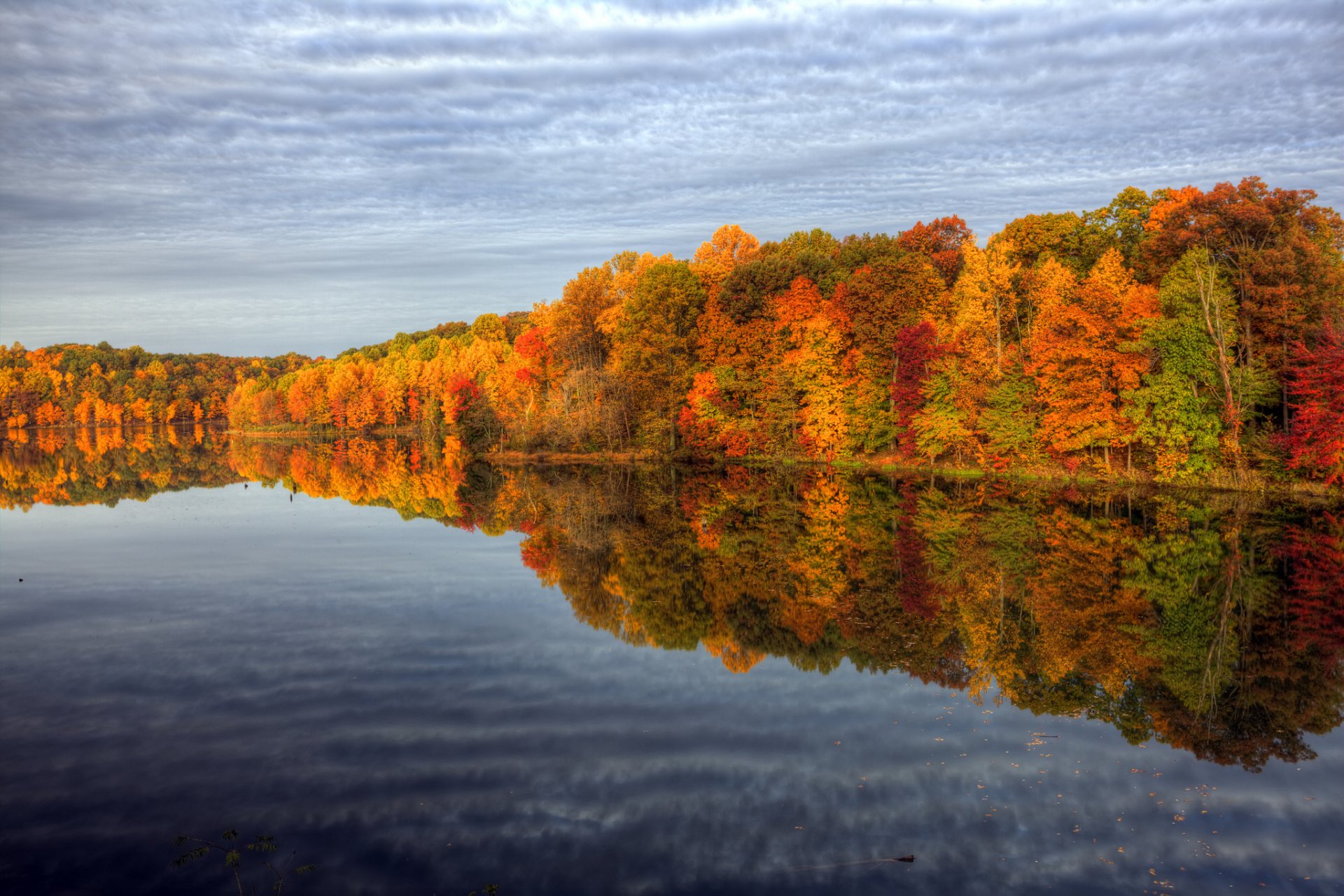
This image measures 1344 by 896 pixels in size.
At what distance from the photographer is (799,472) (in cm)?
4953

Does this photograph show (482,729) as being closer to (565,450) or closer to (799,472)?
(799,472)

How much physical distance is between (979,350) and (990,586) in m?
28.9

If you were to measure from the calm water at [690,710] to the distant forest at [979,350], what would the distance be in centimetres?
1063

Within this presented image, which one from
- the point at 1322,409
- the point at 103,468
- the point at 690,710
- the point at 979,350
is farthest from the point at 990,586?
the point at 103,468

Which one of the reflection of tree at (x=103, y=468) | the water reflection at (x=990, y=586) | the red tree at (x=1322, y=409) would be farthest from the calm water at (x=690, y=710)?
the reflection of tree at (x=103, y=468)

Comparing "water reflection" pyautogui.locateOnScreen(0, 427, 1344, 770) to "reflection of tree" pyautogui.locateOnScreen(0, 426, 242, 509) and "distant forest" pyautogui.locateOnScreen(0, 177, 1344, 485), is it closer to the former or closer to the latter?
"reflection of tree" pyautogui.locateOnScreen(0, 426, 242, 509)

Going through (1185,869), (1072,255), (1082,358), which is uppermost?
(1072,255)

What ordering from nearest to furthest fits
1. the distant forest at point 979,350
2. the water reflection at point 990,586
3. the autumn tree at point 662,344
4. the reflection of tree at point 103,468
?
1. the water reflection at point 990,586
2. the distant forest at point 979,350
3. the reflection of tree at point 103,468
4. the autumn tree at point 662,344

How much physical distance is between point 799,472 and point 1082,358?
1616 centimetres

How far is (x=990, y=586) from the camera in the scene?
2014cm

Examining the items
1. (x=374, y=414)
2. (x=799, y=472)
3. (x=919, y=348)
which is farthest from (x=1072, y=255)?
(x=374, y=414)

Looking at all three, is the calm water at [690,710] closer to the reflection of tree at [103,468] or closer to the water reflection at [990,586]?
the water reflection at [990,586]

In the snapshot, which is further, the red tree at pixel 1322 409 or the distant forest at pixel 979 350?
the distant forest at pixel 979 350

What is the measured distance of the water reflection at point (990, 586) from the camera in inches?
541
